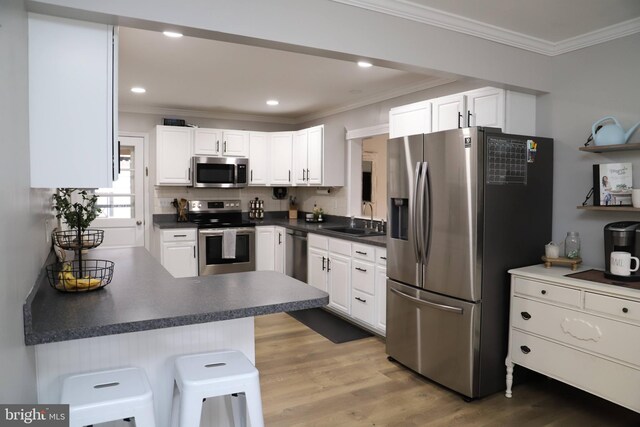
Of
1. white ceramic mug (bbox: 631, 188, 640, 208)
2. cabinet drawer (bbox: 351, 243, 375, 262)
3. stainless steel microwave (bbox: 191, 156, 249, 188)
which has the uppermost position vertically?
stainless steel microwave (bbox: 191, 156, 249, 188)

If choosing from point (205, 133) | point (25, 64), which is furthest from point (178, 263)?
point (25, 64)

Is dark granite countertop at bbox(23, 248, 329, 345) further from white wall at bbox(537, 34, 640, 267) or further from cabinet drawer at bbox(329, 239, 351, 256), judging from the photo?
white wall at bbox(537, 34, 640, 267)

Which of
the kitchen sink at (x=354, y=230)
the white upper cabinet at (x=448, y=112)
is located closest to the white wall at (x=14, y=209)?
the white upper cabinet at (x=448, y=112)

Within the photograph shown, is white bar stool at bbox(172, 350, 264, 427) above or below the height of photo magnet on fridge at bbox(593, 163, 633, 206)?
below

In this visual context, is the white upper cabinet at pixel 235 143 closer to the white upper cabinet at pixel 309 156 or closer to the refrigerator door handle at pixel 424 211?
the white upper cabinet at pixel 309 156

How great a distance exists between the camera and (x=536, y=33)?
2979mm

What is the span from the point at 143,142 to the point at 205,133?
33.0 inches

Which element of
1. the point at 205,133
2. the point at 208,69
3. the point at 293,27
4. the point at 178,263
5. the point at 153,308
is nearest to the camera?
the point at 153,308

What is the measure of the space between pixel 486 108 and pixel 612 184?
0.97 metres

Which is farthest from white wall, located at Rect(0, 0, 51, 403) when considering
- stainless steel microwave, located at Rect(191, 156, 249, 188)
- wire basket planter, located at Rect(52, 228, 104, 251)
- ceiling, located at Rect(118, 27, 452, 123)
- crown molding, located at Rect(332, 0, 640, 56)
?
stainless steel microwave, located at Rect(191, 156, 249, 188)

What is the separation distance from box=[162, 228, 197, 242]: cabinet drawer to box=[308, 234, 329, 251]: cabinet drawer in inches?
57.6

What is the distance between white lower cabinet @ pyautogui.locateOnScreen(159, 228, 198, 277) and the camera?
17.1 ft

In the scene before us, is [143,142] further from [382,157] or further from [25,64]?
[25,64]

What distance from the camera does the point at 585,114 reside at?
307cm
